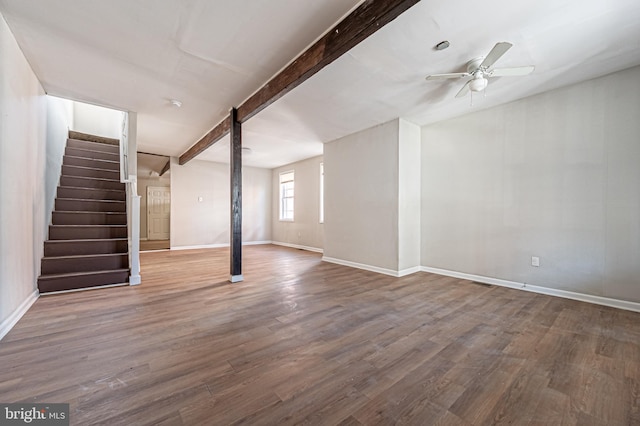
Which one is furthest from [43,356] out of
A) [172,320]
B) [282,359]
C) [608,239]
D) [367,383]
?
[608,239]

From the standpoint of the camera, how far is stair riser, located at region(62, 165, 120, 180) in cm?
462

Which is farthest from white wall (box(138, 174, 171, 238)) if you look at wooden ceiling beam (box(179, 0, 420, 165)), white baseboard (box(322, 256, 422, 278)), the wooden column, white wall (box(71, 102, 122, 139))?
wooden ceiling beam (box(179, 0, 420, 165))

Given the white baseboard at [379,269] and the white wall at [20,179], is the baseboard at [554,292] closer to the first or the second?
the white baseboard at [379,269]

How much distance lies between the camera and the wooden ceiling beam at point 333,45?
188 cm

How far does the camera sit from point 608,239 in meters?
2.96

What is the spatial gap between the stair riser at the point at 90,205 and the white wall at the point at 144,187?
565 cm


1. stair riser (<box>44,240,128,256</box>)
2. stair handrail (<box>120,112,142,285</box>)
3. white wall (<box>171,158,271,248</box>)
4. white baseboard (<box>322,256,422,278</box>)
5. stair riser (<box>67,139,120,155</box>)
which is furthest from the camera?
white wall (<box>171,158,271,248</box>)

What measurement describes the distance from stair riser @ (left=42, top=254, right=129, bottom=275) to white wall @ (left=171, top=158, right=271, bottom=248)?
364cm

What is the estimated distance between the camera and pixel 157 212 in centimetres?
984

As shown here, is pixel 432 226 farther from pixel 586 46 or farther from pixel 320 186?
pixel 320 186

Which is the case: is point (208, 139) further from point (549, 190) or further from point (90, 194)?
point (549, 190)

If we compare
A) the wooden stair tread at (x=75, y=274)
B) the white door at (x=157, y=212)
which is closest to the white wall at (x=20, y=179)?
the wooden stair tread at (x=75, y=274)

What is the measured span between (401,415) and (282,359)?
2.81 ft

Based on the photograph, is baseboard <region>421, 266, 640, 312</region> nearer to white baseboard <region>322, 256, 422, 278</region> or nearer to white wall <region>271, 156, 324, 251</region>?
white baseboard <region>322, 256, 422, 278</region>
